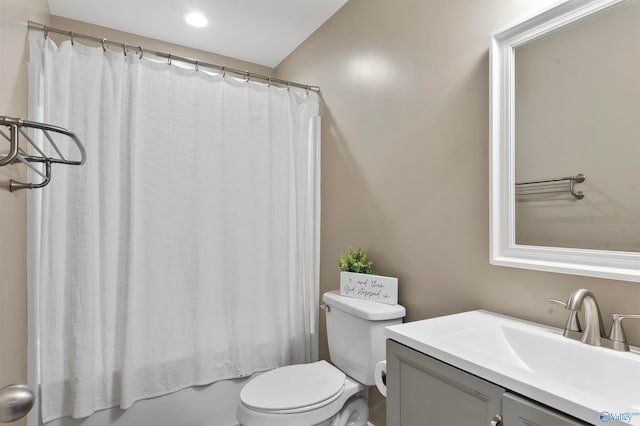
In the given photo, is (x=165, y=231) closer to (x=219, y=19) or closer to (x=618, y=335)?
(x=219, y=19)

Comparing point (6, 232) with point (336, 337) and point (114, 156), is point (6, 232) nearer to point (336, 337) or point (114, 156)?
point (114, 156)

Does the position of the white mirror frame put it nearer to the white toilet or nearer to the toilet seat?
the white toilet

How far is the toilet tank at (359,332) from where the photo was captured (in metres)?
1.52

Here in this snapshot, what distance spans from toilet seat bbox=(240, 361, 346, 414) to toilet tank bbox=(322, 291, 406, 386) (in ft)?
0.25

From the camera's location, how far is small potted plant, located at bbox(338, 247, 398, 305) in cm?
159

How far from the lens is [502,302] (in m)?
1.19

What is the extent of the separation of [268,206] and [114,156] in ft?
2.69

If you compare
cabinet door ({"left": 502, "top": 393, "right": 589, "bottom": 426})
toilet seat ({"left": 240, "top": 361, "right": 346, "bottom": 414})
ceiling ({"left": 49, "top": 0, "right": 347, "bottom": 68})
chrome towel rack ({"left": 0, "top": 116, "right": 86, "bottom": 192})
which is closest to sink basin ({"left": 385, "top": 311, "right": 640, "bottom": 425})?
cabinet door ({"left": 502, "top": 393, "right": 589, "bottom": 426})

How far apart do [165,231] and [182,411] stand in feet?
3.11

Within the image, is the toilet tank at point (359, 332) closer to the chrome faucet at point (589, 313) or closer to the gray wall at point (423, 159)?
the gray wall at point (423, 159)

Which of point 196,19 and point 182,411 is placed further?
point 196,19

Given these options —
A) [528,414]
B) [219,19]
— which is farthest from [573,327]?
[219,19]

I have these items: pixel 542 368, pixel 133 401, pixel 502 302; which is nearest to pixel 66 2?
pixel 133 401

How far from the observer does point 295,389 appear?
150cm
